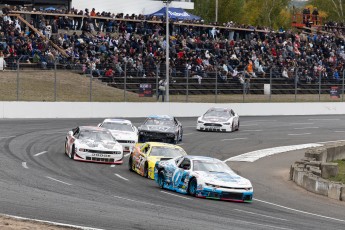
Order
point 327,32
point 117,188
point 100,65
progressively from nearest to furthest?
point 117,188 → point 100,65 → point 327,32

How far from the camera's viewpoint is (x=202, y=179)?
928 inches

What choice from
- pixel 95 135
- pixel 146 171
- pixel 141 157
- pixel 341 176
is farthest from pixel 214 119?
pixel 146 171

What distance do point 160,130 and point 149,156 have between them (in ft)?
31.7

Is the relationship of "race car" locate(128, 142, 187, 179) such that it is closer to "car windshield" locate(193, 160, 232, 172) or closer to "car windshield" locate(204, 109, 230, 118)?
"car windshield" locate(193, 160, 232, 172)

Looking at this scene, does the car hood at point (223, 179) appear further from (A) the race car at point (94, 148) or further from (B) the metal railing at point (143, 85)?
(B) the metal railing at point (143, 85)

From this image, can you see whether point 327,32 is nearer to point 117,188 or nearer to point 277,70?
point 277,70

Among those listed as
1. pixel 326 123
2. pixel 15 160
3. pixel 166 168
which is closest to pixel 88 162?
pixel 15 160

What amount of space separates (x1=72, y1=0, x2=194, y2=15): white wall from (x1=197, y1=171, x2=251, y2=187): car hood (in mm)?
48595

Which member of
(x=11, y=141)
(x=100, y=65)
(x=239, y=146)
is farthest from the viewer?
(x=100, y=65)

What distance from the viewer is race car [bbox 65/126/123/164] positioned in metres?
30.3

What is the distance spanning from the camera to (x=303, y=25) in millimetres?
82375

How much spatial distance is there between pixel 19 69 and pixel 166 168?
Result: 2552 centimetres

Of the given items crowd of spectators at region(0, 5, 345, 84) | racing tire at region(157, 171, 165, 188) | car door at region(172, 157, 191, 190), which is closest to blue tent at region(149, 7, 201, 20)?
crowd of spectators at region(0, 5, 345, 84)

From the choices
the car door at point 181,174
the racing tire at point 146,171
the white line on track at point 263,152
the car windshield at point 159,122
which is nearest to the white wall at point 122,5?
the white line on track at point 263,152
